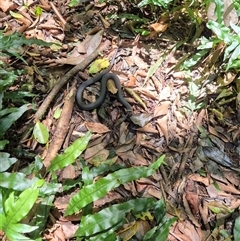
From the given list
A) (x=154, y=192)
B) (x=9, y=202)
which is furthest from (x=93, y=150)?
(x=9, y=202)

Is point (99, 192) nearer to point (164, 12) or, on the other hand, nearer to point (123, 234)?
point (123, 234)

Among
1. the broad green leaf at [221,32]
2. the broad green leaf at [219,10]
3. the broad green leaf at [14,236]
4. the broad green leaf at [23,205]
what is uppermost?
the broad green leaf at [219,10]

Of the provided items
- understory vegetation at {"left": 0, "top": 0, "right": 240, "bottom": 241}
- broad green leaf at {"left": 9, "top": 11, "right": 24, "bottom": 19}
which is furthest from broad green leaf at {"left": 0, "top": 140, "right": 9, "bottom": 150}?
broad green leaf at {"left": 9, "top": 11, "right": 24, "bottom": 19}

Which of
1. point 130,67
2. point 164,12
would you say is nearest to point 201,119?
point 130,67

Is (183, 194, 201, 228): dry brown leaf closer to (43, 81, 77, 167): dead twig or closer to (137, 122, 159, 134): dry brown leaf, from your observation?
(137, 122, 159, 134): dry brown leaf

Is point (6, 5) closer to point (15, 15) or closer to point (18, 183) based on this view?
point (15, 15)

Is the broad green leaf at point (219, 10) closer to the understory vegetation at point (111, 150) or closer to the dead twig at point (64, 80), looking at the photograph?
the understory vegetation at point (111, 150)

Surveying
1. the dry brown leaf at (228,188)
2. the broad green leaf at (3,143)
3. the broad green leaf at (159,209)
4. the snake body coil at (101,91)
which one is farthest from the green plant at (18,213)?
the dry brown leaf at (228,188)
